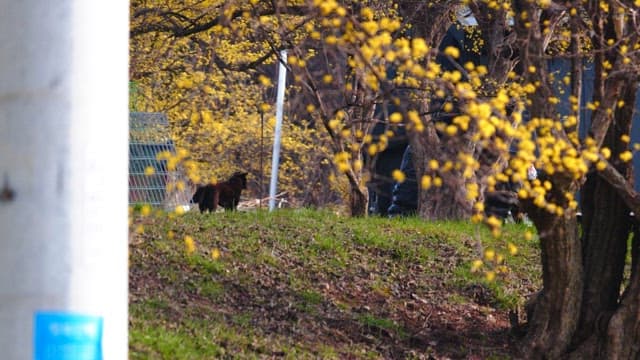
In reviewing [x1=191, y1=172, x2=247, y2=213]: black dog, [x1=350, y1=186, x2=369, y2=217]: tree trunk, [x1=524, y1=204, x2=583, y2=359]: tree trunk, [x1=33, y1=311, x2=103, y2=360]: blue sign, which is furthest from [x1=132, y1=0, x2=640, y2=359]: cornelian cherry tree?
[x1=350, y1=186, x2=369, y2=217]: tree trunk

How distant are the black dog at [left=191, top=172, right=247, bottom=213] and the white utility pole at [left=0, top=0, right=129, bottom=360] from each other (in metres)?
9.79

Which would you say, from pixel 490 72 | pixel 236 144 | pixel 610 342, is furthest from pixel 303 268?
pixel 236 144

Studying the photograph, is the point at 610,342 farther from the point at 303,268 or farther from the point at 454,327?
the point at 303,268

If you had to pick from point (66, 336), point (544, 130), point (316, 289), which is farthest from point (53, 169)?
point (316, 289)

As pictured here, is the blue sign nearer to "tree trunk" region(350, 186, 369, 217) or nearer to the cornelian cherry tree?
the cornelian cherry tree

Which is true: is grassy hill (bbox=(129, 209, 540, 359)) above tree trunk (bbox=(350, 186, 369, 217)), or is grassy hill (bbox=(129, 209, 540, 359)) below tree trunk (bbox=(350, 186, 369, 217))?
below

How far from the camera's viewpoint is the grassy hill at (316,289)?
8305mm

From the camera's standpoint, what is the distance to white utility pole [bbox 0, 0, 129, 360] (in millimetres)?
2725

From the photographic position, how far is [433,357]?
28.8ft

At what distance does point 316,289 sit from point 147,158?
4242mm

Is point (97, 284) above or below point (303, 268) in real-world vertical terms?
above

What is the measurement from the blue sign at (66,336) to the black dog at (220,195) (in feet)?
31.8

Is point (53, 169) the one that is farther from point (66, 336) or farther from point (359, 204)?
point (359, 204)

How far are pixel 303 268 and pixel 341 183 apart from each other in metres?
12.5
